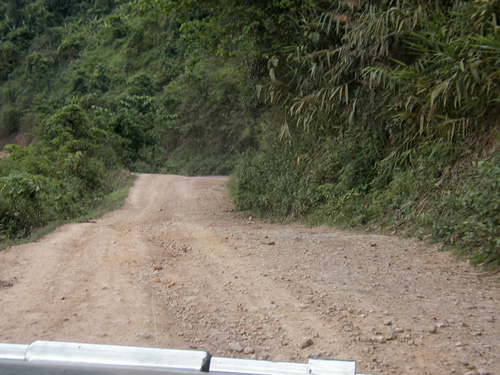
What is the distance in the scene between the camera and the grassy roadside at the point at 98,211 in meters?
8.74

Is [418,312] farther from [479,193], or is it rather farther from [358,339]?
[479,193]

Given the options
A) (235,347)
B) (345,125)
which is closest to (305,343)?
(235,347)

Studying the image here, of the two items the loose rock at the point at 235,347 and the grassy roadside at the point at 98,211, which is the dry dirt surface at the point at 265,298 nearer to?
the loose rock at the point at 235,347

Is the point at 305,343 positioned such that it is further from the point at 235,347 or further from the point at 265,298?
the point at 265,298

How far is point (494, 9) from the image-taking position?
707cm

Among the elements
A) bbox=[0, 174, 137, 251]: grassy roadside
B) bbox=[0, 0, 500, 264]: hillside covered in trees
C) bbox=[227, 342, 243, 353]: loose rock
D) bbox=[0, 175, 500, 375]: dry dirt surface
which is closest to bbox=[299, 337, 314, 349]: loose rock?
bbox=[0, 175, 500, 375]: dry dirt surface

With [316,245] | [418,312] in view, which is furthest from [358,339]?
[316,245]

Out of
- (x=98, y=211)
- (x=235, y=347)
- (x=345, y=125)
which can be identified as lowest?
(x=98, y=211)

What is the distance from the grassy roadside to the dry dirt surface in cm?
69

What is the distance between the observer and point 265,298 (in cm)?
479

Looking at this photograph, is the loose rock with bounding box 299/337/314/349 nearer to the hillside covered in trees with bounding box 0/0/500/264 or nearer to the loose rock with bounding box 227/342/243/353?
the loose rock with bounding box 227/342/243/353

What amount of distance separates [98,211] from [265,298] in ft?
27.9

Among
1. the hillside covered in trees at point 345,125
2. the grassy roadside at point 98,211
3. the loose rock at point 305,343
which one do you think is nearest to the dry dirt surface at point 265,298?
the loose rock at point 305,343

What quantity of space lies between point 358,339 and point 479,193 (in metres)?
2.85
